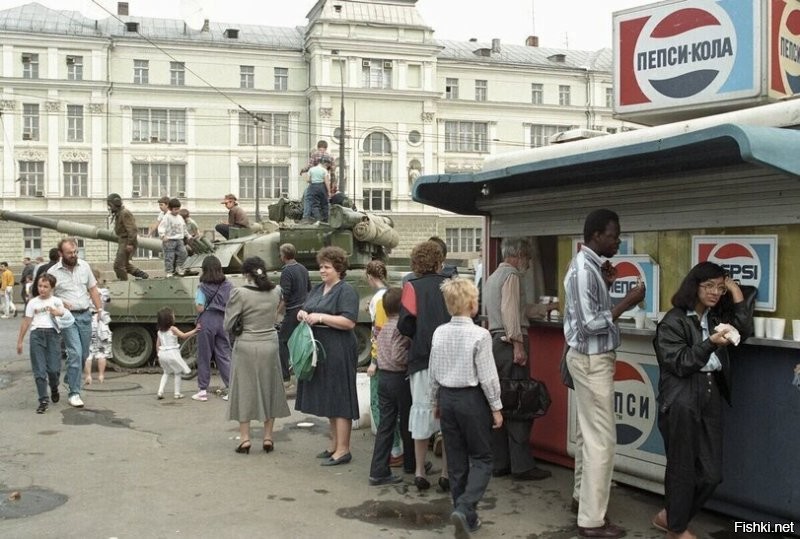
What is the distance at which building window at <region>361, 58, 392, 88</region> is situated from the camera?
52.9 metres

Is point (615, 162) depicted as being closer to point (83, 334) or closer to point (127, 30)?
point (83, 334)

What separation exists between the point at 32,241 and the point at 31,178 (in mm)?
3593

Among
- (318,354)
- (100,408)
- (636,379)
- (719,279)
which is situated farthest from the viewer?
(100,408)

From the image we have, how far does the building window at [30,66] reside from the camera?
49.3 m

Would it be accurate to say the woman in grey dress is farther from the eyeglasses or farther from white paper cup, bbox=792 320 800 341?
white paper cup, bbox=792 320 800 341

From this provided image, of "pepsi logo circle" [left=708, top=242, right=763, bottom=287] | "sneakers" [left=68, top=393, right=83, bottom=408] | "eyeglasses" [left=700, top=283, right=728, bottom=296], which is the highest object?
"pepsi logo circle" [left=708, top=242, right=763, bottom=287]

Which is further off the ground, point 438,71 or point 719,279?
point 438,71

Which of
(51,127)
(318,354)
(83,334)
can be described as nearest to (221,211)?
(51,127)

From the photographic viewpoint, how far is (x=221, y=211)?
51.9 metres

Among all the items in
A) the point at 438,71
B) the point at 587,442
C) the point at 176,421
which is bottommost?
the point at 176,421

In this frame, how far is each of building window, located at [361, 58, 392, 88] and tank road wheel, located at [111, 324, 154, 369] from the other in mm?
40907

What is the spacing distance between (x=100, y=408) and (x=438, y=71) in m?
48.6

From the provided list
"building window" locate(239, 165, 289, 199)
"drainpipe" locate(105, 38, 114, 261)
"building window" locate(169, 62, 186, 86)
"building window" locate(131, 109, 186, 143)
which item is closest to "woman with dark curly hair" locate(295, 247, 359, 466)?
"drainpipe" locate(105, 38, 114, 261)

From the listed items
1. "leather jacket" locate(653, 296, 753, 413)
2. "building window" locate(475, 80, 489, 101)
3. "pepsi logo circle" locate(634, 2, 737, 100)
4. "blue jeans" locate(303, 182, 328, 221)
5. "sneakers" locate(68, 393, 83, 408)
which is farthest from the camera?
"building window" locate(475, 80, 489, 101)
